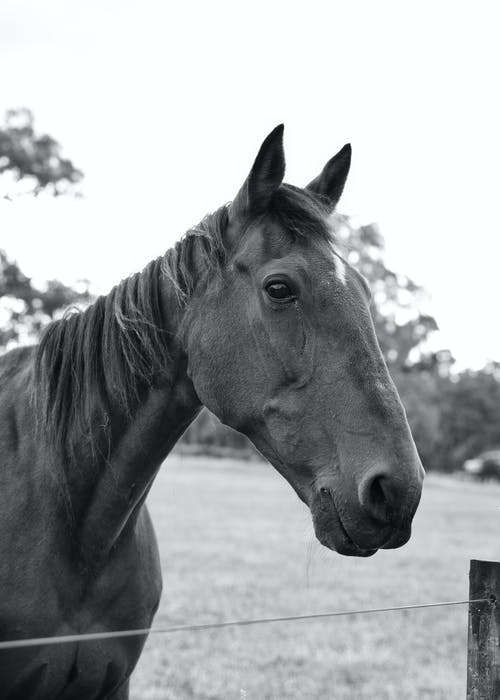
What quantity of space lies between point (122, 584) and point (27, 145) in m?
28.8

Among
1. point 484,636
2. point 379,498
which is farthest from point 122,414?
point 484,636

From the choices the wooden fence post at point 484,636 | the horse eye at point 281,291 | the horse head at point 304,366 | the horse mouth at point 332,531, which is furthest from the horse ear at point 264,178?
the wooden fence post at point 484,636

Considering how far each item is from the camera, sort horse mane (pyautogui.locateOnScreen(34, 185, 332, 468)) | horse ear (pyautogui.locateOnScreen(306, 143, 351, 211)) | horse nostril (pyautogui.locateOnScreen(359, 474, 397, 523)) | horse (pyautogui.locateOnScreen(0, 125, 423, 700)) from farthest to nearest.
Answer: horse ear (pyautogui.locateOnScreen(306, 143, 351, 211)), horse mane (pyautogui.locateOnScreen(34, 185, 332, 468)), horse (pyautogui.locateOnScreen(0, 125, 423, 700)), horse nostril (pyautogui.locateOnScreen(359, 474, 397, 523))

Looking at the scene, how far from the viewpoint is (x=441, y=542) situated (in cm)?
1555

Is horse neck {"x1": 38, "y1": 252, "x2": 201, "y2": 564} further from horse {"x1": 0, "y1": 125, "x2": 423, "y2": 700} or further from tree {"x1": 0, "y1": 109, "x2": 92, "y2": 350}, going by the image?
tree {"x1": 0, "y1": 109, "x2": 92, "y2": 350}

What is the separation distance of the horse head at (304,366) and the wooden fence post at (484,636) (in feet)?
2.12

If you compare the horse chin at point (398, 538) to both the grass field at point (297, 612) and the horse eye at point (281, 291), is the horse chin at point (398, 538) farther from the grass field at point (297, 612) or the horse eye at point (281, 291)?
the horse eye at point (281, 291)

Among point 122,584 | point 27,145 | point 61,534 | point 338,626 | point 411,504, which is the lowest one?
point 338,626

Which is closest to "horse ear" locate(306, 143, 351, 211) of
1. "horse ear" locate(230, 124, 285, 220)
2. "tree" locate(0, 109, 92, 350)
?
"horse ear" locate(230, 124, 285, 220)

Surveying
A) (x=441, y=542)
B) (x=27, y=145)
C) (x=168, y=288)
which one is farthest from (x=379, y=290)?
(x=168, y=288)

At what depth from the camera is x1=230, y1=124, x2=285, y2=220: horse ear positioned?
237 centimetres

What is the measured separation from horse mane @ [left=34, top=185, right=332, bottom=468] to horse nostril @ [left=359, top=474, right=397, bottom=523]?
0.94m

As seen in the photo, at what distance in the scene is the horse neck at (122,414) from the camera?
2.57 m

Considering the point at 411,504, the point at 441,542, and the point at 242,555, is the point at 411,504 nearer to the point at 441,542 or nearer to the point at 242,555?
the point at 242,555
